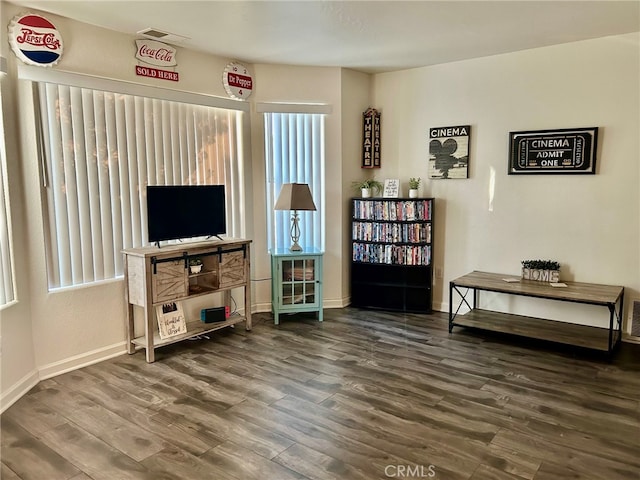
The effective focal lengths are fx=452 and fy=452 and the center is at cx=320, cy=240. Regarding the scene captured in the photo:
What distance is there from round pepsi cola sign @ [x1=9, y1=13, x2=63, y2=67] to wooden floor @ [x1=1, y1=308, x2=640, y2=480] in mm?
2318

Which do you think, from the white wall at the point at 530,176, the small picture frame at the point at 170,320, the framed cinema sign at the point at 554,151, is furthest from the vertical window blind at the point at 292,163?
the framed cinema sign at the point at 554,151

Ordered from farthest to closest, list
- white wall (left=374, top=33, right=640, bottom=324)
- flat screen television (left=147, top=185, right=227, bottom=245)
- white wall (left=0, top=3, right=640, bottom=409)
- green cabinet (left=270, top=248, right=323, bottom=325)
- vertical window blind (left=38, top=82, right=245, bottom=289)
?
green cabinet (left=270, top=248, right=323, bottom=325)
white wall (left=374, top=33, right=640, bottom=324)
flat screen television (left=147, top=185, right=227, bottom=245)
vertical window blind (left=38, top=82, right=245, bottom=289)
white wall (left=0, top=3, right=640, bottom=409)

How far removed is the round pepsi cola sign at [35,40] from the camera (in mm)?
3078

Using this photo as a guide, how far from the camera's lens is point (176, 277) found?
375 centimetres

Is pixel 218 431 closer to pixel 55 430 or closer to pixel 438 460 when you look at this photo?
pixel 55 430

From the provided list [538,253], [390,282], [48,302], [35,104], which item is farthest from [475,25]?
[48,302]

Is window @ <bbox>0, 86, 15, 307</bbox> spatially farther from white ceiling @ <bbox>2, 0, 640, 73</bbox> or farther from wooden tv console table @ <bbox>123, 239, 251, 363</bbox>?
white ceiling @ <bbox>2, 0, 640, 73</bbox>

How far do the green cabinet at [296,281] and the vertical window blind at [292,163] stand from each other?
39 cm

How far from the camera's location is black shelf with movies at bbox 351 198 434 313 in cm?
481

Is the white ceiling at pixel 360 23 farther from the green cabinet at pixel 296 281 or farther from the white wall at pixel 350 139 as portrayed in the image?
the green cabinet at pixel 296 281

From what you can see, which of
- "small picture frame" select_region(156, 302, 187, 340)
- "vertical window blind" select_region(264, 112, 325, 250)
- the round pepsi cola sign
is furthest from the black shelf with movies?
the round pepsi cola sign

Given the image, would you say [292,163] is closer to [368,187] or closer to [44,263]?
[368,187]

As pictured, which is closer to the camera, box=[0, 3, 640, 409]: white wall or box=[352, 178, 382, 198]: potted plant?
A: box=[0, 3, 640, 409]: white wall

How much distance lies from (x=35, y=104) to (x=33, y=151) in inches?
13.2
